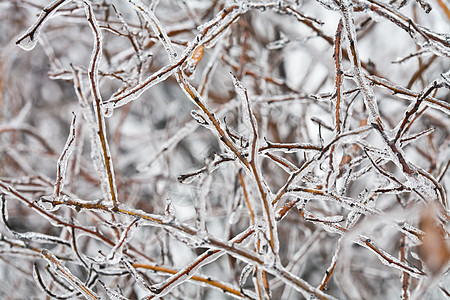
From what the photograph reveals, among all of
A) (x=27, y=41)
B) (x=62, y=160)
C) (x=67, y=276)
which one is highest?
(x=27, y=41)

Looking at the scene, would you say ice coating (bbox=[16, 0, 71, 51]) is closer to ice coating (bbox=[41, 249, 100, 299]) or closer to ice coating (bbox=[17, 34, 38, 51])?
ice coating (bbox=[17, 34, 38, 51])

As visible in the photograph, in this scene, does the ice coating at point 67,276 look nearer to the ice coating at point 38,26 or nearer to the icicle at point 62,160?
the icicle at point 62,160

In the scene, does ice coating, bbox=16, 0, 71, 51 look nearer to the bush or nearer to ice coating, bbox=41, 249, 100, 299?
the bush

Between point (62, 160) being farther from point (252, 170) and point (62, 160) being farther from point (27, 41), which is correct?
point (252, 170)

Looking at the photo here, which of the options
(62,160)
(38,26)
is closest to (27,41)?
(38,26)

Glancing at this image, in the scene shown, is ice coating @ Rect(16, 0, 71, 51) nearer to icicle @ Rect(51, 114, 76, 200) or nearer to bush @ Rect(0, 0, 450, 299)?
bush @ Rect(0, 0, 450, 299)

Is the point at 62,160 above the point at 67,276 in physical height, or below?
above

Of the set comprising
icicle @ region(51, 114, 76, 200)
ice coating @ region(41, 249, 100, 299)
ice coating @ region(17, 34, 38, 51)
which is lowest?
ice coating @ region(41, 249, 100, 299)

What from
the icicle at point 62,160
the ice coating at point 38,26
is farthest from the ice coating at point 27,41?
the icicle at point 62,160

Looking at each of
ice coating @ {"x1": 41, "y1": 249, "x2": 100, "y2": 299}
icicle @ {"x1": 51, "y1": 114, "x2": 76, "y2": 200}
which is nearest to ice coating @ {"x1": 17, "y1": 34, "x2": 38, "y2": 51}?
icicle @ {"x1": 51, "y1": 114, "x2": 76, "y2": 200}

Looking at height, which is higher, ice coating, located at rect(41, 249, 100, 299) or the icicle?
the icicle

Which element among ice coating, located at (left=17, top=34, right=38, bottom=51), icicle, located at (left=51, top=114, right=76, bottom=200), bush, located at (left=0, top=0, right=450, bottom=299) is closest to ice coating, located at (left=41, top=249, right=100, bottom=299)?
bush, located at (left=0, top=0, right=450, bottom=299)

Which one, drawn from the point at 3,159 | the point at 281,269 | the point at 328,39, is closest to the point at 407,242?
the point at 281,269

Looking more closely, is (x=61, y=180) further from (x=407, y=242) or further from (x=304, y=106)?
(x=304, y=106)
